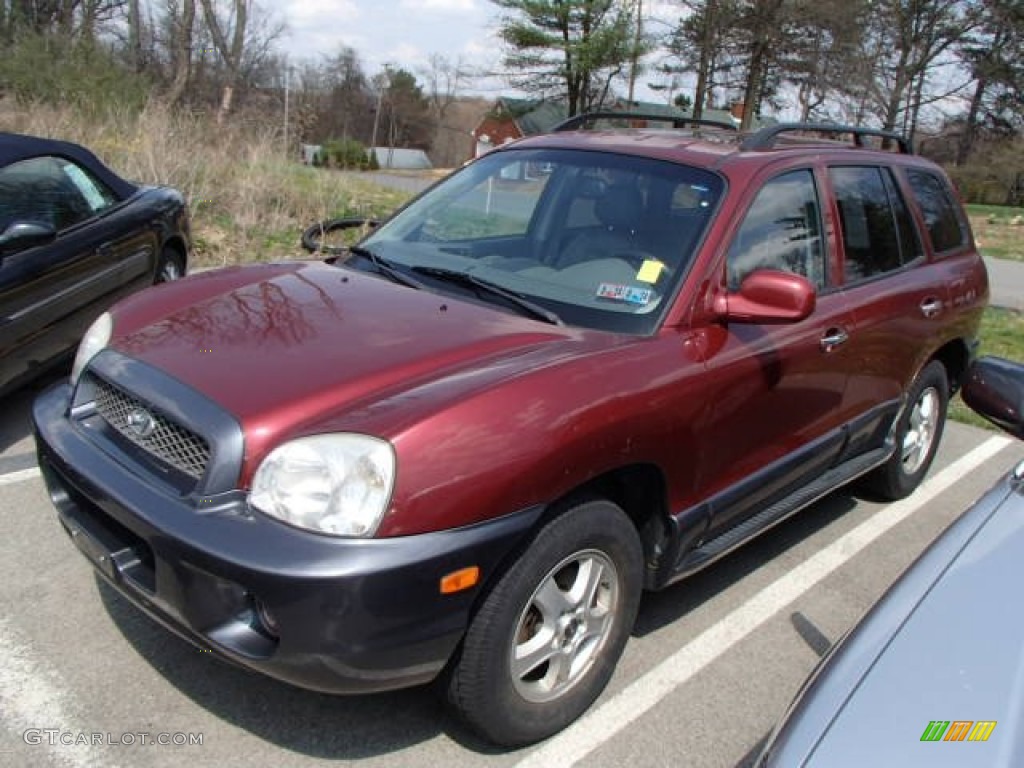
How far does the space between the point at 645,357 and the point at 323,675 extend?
1.31 m

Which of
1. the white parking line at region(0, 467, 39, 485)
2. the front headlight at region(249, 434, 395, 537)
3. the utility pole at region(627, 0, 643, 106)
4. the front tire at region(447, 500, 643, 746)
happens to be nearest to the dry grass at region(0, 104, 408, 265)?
the white parking line at region(0, 467, 39, 485)

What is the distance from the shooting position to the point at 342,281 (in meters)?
3.26

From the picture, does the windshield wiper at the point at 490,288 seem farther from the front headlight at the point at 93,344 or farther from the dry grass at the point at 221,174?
the dry grass at the point at 221,174

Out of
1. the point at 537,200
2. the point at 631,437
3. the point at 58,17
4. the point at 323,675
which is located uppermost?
the point at 58,17

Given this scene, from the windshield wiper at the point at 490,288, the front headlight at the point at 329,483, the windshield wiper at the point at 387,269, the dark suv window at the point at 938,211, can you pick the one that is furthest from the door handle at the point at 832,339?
the front headlight at the point at 329,483

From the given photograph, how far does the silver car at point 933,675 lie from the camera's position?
148cm

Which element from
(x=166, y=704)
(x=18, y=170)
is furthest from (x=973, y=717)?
(x=18, y=170)

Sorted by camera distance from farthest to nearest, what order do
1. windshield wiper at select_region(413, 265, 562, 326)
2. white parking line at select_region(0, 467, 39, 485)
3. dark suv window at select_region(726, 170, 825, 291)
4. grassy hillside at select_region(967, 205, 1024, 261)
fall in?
grassy hillside at select_region(967, 205, 1024, 261) → white parking line at select_region(0, 467, 39, 485) → dark suv window at select_region(726, 170, 825, 291) → windshield wiper at select_region(413, 265, 562, 326)

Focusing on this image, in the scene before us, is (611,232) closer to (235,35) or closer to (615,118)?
(615,118)

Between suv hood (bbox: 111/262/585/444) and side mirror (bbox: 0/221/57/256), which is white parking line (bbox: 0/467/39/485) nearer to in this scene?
side mirror (bbox: 0/221/57/256)

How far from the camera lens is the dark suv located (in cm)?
215

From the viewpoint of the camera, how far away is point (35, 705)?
257 centimetres

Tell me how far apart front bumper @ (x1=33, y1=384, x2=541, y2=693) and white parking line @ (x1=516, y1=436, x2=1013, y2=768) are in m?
0.60

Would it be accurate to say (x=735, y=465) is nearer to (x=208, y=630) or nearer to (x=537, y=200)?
(x=537, y=200)
